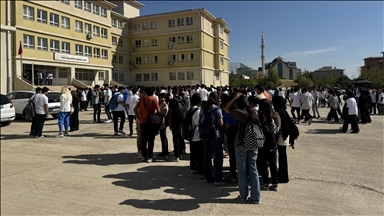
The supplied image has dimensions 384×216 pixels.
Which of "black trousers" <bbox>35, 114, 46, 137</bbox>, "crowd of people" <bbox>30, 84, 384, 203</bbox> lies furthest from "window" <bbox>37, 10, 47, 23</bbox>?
"crowd of people" <bbox>30, 84, 384, 203</bbox>

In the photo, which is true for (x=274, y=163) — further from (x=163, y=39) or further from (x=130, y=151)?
(x=163, y=39)

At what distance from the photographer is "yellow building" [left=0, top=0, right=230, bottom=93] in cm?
2941

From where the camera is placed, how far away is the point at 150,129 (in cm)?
→ 685

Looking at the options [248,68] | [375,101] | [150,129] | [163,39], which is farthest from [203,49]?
[248,68]

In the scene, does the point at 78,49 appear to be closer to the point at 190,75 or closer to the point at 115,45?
the point at 115,45

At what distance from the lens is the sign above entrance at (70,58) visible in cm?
3196

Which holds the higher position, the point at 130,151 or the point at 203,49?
the point at 203,49

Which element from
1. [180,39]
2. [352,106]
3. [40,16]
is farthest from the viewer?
[180,39]

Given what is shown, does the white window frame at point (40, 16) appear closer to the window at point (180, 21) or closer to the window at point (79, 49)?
the window at point (79, 49)

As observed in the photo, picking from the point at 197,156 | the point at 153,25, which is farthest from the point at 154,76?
the point at 197,156

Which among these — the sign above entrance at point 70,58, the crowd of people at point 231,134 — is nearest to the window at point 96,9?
the sign above entrance at point 70,58

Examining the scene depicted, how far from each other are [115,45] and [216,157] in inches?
1733

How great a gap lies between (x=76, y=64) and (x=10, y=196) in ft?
107

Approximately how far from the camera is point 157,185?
537 cm
